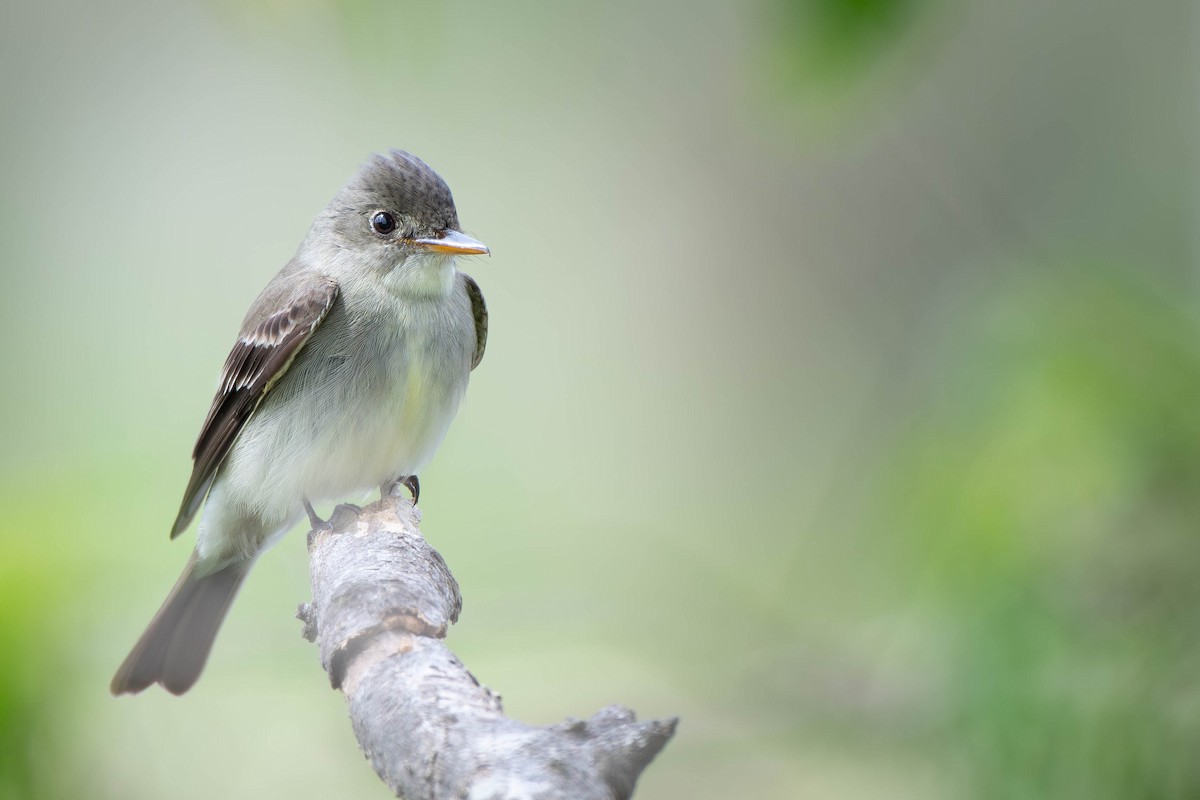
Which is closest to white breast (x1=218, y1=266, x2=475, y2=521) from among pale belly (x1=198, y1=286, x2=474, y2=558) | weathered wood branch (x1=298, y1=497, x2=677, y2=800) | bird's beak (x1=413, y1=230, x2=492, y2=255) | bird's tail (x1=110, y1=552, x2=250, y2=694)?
pale belly (x1=198, y1=286, x2=474, y2=558)

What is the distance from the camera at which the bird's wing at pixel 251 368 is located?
3.13 metres

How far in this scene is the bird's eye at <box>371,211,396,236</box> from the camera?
3260mm

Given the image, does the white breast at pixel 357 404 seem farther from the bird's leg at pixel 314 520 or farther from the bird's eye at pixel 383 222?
the bird's eye at pixel 383 222

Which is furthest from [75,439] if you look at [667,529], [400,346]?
[667,529]

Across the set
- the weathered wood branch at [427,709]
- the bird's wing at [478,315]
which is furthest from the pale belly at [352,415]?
the weathered wood branch at [427,709]

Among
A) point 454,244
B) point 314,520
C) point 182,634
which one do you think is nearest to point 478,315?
point 454,244

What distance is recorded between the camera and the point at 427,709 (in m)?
1.45

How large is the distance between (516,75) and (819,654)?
2915 millimetres

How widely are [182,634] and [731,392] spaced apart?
105 inches

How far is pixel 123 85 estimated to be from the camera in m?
5.25

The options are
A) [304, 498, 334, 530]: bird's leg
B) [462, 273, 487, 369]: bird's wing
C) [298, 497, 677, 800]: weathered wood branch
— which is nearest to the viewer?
[298, 497, 677, 800]: weathered wood branch

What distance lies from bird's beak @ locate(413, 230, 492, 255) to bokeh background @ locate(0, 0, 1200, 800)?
1.66 ft

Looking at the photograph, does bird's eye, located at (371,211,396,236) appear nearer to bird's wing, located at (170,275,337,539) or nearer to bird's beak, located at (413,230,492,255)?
bird's beak, located at (413,230,492,255)

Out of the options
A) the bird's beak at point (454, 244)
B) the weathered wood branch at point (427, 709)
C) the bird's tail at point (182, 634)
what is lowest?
the weathered wood branch at point (427, 709)
